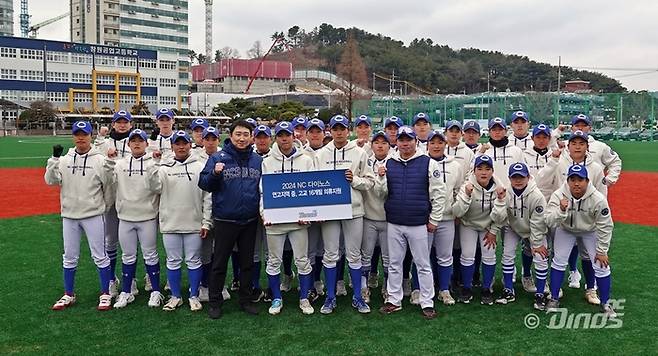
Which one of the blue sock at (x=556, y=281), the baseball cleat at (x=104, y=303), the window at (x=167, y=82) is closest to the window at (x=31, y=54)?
the window at (x=167, y=82)

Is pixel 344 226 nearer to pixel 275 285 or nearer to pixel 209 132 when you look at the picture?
pixel 275 285

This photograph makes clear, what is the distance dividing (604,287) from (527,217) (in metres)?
1.07

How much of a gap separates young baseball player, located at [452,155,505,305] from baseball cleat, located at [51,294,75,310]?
14.6ft

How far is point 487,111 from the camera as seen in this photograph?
181 ft

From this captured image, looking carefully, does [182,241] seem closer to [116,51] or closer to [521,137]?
[521,137]

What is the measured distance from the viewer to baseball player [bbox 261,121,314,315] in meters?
5.94

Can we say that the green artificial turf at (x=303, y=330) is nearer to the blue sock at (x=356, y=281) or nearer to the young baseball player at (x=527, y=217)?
the blue sock at (x=356, y=281)

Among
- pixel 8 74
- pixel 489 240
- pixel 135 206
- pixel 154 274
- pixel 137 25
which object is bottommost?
pixel 154 274

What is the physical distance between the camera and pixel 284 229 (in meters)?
5.94

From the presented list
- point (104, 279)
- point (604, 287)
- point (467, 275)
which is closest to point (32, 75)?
point (104, 279)

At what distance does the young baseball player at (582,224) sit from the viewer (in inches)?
225

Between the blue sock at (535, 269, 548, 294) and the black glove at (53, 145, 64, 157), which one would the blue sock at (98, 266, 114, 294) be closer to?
the black glove at (53, 145, 64, 157)

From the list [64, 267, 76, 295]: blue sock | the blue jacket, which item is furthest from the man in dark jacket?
[64, 267, 76, 295]: blue sock

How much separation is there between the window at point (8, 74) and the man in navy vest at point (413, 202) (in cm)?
7663
